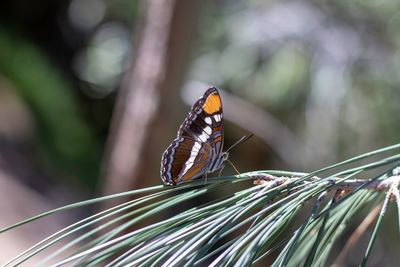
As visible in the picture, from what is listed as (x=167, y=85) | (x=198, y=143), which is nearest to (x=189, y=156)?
(x=198, y=143)

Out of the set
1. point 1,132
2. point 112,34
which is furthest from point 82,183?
point 112,34

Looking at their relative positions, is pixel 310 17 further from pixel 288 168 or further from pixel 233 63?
pixel 288 168

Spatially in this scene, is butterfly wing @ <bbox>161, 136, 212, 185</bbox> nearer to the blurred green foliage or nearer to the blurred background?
the blurred background

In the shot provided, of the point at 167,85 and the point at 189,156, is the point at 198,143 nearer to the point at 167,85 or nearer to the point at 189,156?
the point at 189,156

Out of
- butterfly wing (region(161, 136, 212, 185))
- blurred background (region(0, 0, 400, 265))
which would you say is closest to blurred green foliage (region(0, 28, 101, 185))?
blurred background (region(0, 0, 400, 265))

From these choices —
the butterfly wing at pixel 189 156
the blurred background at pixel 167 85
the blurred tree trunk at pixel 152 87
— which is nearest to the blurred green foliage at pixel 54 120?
the blurred background at pixel 167 85

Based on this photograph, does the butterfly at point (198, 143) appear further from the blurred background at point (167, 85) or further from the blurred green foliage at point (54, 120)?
the blurred green foliage at point (54, 120)
